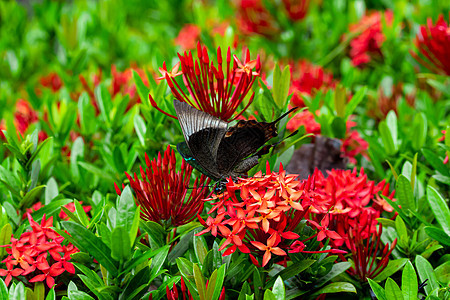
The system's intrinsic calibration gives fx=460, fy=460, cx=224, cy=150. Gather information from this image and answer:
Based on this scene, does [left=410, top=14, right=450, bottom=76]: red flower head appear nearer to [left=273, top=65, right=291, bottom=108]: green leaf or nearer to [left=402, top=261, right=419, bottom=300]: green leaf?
[left=273, top=65, right=291, bottom=108]: green leaf

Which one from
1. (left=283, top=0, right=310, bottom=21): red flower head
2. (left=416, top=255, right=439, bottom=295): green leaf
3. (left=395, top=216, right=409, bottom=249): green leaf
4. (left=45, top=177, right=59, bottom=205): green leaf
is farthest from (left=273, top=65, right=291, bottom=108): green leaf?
(left=283, top=0, right=310, bottom=21): red flower head

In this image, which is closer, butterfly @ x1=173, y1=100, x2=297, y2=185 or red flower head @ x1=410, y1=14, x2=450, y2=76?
butterfly @ x1=173, y1=100, x2=297, y2=185

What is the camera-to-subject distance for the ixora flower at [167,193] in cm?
129

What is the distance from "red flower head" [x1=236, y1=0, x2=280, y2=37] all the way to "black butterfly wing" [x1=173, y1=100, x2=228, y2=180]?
1.97m

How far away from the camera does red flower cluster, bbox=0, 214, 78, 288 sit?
1.26 metres

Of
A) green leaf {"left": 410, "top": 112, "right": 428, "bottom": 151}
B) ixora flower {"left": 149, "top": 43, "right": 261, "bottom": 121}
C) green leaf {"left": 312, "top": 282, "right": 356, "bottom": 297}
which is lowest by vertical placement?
green leaf {"left": 312, "top": 282, "right": 356, "bottom": 297}

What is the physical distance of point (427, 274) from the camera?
1316 mm

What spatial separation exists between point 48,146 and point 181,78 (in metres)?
0.66

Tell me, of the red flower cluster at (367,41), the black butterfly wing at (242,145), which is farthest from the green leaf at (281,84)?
the red flower cluster at (367,41)

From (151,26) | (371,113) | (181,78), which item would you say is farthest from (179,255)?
(151,26)

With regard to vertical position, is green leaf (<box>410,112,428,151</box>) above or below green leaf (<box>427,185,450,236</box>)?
above

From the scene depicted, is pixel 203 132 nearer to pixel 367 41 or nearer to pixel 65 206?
pixel 65 206

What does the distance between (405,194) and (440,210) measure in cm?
12

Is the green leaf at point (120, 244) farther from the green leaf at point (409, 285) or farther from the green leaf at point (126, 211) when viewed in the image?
the green leaf at point (409, 285)
